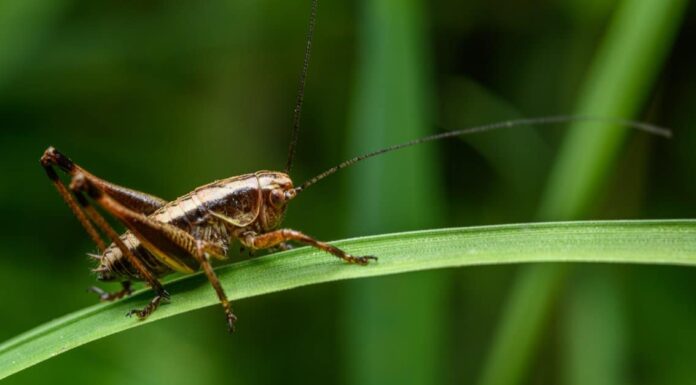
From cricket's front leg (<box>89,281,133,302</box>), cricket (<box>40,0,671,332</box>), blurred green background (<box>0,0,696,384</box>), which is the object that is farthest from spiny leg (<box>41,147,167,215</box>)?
blurred green background (<box>0,0,696,384</box>)

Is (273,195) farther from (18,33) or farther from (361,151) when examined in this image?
(18,33)

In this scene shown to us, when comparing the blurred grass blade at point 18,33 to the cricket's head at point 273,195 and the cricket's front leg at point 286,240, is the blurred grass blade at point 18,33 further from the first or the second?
the cricket's front leg at point 286,240

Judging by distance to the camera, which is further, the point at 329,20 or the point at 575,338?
the point at 329,20

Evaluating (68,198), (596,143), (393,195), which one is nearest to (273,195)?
(393,195)

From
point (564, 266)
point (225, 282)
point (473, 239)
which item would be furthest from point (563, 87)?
point (225, 282)

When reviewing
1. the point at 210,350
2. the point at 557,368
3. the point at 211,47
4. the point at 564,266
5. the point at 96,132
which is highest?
the point at 211,47

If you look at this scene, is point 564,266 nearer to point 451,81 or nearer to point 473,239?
point 473,239

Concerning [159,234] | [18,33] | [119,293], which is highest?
[18,33]
